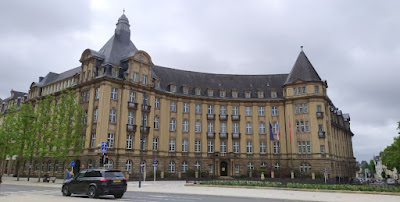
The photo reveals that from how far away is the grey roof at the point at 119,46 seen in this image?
48.2m

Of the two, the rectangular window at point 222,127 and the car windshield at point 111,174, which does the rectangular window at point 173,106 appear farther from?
the car windshield at point 111,174

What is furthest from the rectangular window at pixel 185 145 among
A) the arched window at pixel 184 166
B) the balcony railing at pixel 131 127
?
the balcony railing at pixel 131 127

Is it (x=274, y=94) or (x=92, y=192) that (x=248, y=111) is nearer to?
(x=274, y=94)

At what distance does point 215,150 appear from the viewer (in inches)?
2146

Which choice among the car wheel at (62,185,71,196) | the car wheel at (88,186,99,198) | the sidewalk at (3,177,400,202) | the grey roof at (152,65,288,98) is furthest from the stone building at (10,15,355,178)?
the car wheel at (88,186,99,198)

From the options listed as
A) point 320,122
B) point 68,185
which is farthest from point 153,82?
point 68,185

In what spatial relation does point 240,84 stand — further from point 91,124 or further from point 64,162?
point 64,162

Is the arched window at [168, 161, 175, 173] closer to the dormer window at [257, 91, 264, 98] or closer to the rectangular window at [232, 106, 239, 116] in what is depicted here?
the rectangular window at [232, 106, 239, 116]

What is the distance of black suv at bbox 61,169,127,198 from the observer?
17.6m

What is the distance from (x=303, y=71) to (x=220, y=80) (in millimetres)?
16272

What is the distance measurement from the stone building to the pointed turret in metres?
0.17

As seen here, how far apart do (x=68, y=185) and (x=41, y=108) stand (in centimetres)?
3233

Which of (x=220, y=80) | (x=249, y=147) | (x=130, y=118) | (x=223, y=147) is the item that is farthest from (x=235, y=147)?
(x=130, y=118)

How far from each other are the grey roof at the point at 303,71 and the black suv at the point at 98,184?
43364 mm
